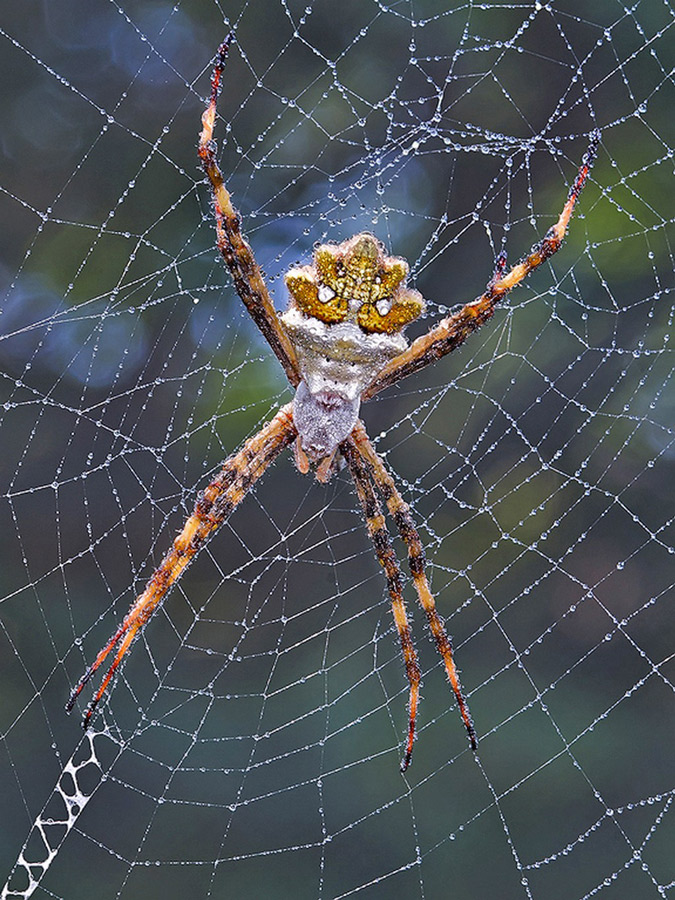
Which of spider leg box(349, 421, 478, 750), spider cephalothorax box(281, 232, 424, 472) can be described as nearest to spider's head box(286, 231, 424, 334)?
spider cephalothorax box(281, 232, 424, 472)

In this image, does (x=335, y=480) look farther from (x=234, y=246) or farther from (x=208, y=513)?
(x=234, y=246)

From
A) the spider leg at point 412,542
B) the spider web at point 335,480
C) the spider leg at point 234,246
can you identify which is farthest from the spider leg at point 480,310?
the spider web at point 335,480

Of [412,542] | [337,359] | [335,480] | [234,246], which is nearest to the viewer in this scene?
[234,246]

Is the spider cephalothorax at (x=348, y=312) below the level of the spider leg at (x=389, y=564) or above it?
above

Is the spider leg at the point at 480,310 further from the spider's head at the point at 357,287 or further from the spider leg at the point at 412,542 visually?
the spider leg at the point at 412,542

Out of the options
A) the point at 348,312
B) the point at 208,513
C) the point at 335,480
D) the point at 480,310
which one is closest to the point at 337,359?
the point at 348,312

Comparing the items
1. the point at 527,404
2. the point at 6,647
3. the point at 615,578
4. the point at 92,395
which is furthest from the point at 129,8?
the point at 615,578

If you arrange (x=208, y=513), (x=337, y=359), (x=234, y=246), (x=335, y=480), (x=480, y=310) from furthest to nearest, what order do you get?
(x=335, y=480)
(x=208, y=513)
(x=337, y=359)
(x=480, y=310)
(x=234, y=246)

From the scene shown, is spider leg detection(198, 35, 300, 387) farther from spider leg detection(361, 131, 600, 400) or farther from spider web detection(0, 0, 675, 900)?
spider web detection(0, 0, 675, 900)
